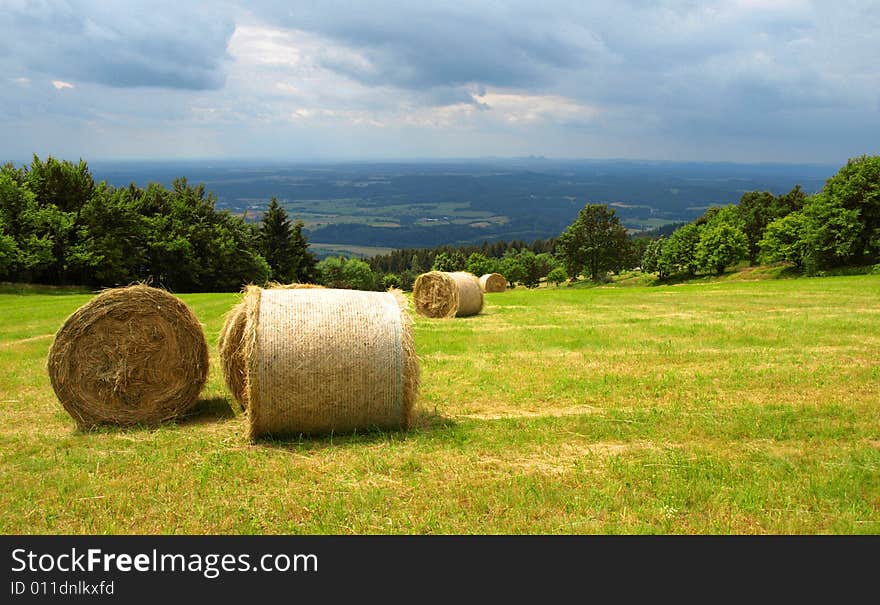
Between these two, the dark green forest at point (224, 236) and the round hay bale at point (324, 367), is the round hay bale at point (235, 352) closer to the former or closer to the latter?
the round hay bale at point (324, 367)

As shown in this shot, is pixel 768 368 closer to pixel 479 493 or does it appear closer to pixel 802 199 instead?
pixel 479 493

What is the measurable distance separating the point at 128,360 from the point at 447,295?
578 inches

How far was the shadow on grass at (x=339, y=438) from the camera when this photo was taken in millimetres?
8078

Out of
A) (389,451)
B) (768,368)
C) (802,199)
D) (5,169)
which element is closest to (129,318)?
(389,451)

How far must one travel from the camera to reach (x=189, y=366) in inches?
380

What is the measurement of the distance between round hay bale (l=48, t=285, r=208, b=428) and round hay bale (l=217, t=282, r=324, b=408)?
38 centimetres

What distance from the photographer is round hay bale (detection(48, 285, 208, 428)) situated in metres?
9.13

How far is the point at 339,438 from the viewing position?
831 centimetres

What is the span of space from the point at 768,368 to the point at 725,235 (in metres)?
61.4

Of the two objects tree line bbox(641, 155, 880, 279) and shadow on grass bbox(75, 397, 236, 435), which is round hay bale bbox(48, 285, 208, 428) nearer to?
shadow on grass bbox(75, 397, 236, 435)

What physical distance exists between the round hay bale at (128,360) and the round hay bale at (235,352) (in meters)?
0.38

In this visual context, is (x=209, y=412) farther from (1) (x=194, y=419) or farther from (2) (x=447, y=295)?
(2) (x=447, y=295)

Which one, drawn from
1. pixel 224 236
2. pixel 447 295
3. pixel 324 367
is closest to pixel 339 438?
pixel 324 367

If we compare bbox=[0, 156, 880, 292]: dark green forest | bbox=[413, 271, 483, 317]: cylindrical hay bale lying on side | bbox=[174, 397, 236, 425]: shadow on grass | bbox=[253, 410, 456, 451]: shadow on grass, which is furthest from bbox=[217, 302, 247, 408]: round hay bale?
bbox=[0, 156, 880, 292]: dark green forest
